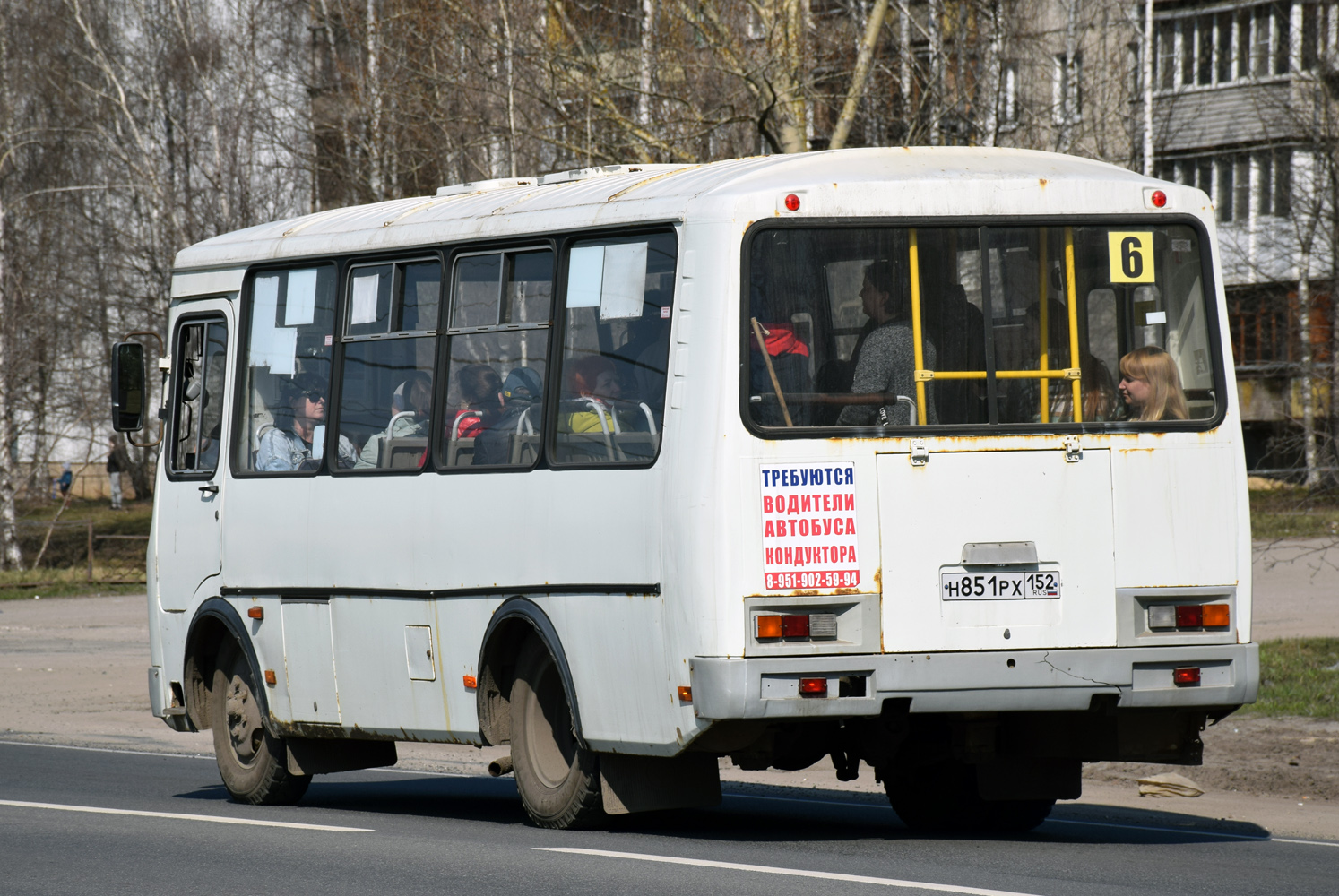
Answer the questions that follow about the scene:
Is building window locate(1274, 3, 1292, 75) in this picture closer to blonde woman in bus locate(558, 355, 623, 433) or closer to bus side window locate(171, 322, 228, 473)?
bus side window locate(171, 322, 228, 473)

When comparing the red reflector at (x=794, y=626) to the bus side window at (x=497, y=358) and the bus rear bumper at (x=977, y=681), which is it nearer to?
the bus rear bumper at (x=977, y=681)

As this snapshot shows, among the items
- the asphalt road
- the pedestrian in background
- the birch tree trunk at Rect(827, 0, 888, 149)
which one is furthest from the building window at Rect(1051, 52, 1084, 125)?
the pedestrian in background

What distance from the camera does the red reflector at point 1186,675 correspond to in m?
8.73

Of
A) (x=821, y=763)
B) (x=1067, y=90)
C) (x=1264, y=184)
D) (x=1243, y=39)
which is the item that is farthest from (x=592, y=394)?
(x=1264, y=184)

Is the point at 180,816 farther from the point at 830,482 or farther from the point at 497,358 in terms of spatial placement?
the point at 830,482

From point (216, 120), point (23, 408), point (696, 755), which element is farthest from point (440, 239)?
point (216, 120)

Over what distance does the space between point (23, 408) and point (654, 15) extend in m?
17.7

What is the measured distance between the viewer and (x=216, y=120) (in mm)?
41500

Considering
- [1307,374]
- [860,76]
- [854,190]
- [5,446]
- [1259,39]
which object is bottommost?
[854,190]

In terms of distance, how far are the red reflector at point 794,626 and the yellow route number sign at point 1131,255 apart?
2008 millimetres

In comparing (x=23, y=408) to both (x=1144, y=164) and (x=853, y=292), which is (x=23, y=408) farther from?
(x=853, y=292)

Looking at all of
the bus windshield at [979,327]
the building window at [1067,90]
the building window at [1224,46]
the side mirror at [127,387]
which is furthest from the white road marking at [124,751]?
the building window at [1224,46]

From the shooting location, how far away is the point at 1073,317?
29.5 ft

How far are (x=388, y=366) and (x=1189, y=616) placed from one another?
13.4 ft
